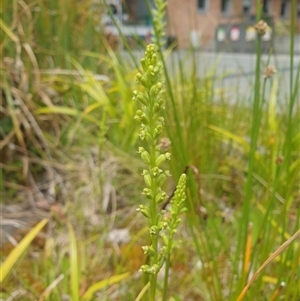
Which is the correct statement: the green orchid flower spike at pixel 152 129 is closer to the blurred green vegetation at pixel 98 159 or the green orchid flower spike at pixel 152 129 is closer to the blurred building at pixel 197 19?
the blurred building at pixel 197 19

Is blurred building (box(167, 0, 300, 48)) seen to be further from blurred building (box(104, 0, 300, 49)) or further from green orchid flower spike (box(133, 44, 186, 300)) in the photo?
green orchid flower spike (box(133, 44, 186, 300))

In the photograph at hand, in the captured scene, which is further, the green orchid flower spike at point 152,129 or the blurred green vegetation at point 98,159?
the blurred green vegetation at point 98,159

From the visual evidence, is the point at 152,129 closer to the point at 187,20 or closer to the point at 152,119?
the point at 152,119

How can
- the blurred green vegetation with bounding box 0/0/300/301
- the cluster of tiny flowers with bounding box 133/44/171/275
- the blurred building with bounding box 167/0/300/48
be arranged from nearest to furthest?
the cluster of tiny flowers with bounding box 133/44/171/275 → the blurred green vegetation with bounding box 0/0/300/301 → the blurred building with bounding box 167/0/300/48

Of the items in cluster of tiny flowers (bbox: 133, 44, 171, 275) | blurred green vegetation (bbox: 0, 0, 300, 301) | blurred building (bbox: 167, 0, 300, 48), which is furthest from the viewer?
blurred building (bbox: 167, 0, 300, 48)

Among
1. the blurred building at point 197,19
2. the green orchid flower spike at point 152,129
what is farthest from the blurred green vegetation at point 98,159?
the green orchid flower spike at point 152,129

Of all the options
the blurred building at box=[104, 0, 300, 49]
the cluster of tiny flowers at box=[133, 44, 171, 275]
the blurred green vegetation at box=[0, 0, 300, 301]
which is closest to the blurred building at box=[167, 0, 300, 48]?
the blurred building at box=[104, 0, 300, 49]

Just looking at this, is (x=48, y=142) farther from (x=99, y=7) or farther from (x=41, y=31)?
(x=99, y=7)

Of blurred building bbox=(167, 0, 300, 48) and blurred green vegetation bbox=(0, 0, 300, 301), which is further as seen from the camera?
blurred building bbox=(167, 0, 300, 48)

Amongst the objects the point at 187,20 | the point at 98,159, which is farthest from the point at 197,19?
the point at 187,20

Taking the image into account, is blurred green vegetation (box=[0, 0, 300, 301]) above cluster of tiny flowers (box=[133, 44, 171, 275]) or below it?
below

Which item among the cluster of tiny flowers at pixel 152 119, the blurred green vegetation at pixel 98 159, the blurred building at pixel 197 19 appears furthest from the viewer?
the blurred building at pixel 197 19
